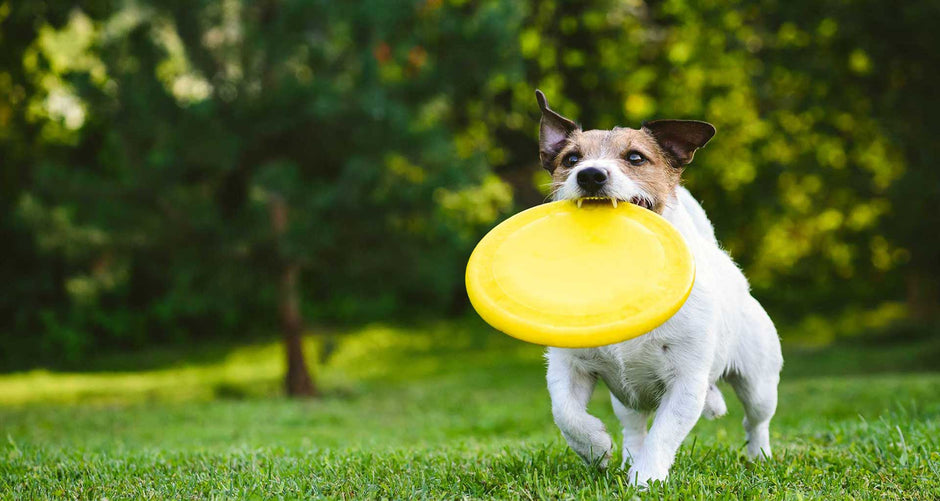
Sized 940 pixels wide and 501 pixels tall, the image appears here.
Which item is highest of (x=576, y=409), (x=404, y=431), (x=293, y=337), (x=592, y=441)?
(x=576, y=409)

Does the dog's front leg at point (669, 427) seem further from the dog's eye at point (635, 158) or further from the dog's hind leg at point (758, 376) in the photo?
the dog's eye at point (635, 158)

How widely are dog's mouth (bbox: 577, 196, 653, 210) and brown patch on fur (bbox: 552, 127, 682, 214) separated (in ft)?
0.14

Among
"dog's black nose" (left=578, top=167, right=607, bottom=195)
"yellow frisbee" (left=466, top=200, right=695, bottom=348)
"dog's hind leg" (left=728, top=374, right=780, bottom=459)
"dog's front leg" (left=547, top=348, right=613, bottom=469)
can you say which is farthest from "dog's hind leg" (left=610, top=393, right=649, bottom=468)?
"dog's black nose" (left=578, top=167, right=607, bottom=195)

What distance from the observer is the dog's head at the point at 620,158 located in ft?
13.8

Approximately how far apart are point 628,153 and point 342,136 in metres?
8.14

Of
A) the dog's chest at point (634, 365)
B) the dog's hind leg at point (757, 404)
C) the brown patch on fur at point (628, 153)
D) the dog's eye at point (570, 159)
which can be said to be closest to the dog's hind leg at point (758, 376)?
the dog's hind leg at point (757, 404)

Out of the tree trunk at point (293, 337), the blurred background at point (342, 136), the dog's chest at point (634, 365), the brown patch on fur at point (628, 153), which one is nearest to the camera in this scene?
the dog's chest at point (634, 365)

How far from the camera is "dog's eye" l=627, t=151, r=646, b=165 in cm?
448

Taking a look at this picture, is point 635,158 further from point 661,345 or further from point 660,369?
point 660,369

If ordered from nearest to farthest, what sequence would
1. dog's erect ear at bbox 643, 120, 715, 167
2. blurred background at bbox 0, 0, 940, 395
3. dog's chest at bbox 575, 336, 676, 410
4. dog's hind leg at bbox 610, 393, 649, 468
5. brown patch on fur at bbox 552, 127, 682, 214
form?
1. dog's chest at bbox 575, 336, 676, 410
2. brown patch on fur at bbox 552, 127, 682, 214
3. dog's erect ear at bbox 643, 120, 715, 167
4. dog's hind leg at bbox 610, 393, 649, 468
5. blurred background at bbox 0, 0, 940, 395

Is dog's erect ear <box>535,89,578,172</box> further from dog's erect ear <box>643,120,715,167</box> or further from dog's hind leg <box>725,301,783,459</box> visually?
dog's hind leg <box>725,301,783,459</box>

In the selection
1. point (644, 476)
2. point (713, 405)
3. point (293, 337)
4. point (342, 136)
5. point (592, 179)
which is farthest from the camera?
point (293, 337)

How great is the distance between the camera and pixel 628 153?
177 inches

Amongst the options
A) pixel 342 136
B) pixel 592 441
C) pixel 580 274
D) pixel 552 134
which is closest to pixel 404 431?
pixel 342 136
